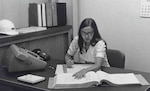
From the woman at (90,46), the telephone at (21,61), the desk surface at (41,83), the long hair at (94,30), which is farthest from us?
the long hair at (94,30)

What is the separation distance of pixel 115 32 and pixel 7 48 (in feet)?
4.09

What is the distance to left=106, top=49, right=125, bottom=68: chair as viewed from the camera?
6.77ft

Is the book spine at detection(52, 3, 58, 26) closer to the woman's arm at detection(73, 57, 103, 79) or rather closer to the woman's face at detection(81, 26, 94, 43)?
the woman's face at detection(81, 26, 94, 43)

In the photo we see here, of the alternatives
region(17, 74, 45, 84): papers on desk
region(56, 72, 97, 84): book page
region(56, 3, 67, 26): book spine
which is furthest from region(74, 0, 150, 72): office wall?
region(17, 74, 45, 84): papers on desk

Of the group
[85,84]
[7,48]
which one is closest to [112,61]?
[85,84]

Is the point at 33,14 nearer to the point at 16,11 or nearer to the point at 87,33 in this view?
the point at 16,11

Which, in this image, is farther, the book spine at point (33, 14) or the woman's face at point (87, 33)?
the book spine at point (33, 14)

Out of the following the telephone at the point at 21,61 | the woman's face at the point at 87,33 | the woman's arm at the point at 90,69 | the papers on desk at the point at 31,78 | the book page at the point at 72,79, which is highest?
the woman's face at the point at 87,33

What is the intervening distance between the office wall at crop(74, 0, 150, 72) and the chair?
19.6 inches

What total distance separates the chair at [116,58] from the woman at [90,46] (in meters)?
0.09

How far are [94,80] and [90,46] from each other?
725 mm

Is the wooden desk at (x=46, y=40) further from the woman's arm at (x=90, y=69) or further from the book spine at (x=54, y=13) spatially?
the woman's arm at (x=90, y=69)

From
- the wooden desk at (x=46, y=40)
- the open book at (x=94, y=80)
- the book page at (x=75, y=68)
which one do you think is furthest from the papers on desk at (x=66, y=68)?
the wooden desk at (x=46, y=40)

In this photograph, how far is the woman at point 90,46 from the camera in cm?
191
